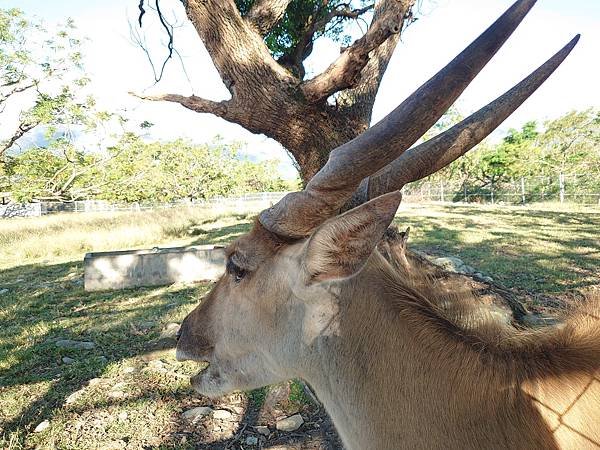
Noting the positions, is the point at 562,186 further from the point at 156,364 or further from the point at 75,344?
the point at 75,344

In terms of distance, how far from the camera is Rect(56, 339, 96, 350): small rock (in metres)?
5.63

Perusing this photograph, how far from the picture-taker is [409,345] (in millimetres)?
1781

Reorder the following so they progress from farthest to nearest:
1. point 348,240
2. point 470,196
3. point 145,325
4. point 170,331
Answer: point 470,196
point 145,325
point 170,331
point 348,240

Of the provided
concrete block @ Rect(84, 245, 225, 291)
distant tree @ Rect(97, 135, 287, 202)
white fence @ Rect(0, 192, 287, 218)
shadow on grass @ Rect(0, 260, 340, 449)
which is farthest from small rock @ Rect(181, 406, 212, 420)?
distant tree @ Rect(97, 135, 287, 202)

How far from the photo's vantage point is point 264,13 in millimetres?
4988

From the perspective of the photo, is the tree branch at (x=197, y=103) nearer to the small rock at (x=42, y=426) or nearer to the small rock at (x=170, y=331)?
the small rock at (x=170, y=331)

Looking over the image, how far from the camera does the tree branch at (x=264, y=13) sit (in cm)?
498

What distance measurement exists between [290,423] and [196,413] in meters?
0.86

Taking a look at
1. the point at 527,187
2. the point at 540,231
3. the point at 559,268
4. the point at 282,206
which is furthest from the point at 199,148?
the point at 282,206

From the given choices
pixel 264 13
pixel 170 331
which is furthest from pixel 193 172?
pixel 264 13

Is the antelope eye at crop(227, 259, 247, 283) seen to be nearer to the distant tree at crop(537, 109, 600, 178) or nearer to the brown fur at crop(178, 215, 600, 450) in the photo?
the brown fur at crop(178, 215, 600, 450)

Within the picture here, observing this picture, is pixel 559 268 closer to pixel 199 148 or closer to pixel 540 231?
pixel 540 231

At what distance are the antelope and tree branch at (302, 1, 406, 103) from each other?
2251mm

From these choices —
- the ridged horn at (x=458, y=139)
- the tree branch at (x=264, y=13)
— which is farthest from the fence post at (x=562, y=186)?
the ridged horn at (x=458, y=139)
